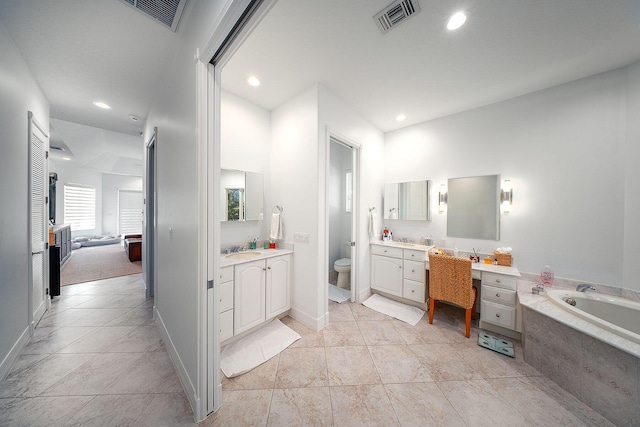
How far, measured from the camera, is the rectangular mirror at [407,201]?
10.3ft

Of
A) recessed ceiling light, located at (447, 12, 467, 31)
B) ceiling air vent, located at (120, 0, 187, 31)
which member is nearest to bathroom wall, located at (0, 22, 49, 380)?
ceiling air vent, located at (120, 0, 187, 31)

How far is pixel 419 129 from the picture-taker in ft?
10.5

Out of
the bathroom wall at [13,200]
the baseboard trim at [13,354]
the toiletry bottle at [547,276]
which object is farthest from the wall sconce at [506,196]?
the baseboard trim at [13,354]

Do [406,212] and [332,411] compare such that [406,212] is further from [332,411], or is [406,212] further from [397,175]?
[332,411]

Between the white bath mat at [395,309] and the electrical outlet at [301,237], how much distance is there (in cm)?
140

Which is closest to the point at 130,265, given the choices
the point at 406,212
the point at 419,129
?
the point at 406,212

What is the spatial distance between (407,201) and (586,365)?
230 centimetres

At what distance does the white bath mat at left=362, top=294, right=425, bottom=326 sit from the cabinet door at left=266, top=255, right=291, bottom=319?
3.95 feet

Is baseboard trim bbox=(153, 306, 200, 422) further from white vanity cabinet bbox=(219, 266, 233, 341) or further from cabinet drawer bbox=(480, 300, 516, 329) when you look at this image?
cabinet drawer bbox=(480, 300, 516, 329)

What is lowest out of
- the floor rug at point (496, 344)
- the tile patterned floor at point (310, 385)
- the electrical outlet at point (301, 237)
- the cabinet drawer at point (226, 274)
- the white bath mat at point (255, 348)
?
the tile patterned floor at point (310, 385)

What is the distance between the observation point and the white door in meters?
2.07

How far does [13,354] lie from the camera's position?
173 centimetres

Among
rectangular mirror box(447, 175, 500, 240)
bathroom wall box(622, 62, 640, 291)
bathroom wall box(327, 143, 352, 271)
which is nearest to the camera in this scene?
bathroom wall box(622, 62, 640, 291)

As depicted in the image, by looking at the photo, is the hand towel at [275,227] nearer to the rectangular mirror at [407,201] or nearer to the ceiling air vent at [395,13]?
the rectangular mirror at [407,201]
